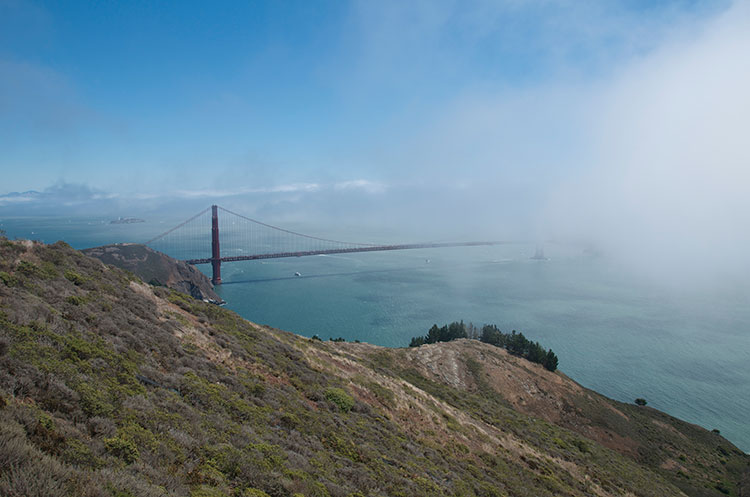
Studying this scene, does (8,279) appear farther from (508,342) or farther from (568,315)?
(568,315)

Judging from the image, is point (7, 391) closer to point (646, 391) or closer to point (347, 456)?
point (347, 456)

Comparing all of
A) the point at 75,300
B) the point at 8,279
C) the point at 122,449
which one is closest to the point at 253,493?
the point at 122,449

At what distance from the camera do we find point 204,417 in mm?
7520

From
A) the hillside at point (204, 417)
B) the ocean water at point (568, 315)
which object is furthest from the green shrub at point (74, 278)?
the ocean water at point (568, 315)

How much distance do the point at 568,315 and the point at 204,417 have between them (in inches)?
3438

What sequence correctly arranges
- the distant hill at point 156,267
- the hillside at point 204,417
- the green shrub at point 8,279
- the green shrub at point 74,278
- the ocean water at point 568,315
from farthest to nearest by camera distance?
the distant hill at point 156,267 → the ocean water at point 568,315 → the green shrub at point 74,278 → the green shrub at point 8,279 → the hillside at point 204,417

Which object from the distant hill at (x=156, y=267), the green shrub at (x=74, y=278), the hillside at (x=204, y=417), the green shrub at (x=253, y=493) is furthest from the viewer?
the distant hill at (x=156, y=267)

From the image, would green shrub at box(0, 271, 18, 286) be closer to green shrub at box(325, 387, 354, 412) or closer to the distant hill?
green shrub at box(325, 387, 354, 412)

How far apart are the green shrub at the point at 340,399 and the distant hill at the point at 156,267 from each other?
63723 mm

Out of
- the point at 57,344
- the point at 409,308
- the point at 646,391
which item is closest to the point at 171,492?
the point at 57,344

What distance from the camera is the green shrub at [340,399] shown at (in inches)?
496

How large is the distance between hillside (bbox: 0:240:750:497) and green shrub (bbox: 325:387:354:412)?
5 cm

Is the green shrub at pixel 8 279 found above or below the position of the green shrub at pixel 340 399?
above

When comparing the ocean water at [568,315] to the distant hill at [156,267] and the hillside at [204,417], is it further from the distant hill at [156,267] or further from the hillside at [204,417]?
the hillside at [204,417]
